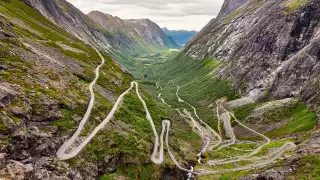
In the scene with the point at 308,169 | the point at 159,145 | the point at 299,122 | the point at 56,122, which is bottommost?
the point at 56,122

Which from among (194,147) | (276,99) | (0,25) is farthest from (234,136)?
(0,25)

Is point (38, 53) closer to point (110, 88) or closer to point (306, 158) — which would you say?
point (110, 88)

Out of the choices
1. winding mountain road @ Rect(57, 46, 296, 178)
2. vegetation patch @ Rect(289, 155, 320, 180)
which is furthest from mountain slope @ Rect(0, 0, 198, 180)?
vegetation patch @ Rect(289, 155, 320, 180)

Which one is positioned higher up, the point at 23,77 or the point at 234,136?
the point at 234,136

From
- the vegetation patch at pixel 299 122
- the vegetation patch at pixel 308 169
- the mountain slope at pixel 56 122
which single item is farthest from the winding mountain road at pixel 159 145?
the vegetation patch at pixel 308 169

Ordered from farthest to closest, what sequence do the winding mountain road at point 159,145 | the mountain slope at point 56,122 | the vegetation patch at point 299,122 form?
the vegetation patch at point 299,122 < the winding mountain road at point 159,145 < the mountain slope at point 56,122

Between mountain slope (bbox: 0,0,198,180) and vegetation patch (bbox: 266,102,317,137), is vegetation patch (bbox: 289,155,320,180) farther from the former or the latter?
vegetation patch (bbox: 266,102,317,137)

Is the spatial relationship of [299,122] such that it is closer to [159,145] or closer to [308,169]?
[159,145]

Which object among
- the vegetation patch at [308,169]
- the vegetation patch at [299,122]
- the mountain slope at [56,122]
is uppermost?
the vegetation patch at [299,122]

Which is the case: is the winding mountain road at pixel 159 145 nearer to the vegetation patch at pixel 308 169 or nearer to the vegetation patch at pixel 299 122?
the vegetation patch at pixel 299 122

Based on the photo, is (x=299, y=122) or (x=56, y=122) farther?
(x=299, y=122)

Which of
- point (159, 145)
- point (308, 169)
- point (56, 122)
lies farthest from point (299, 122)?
point (56, 122)
